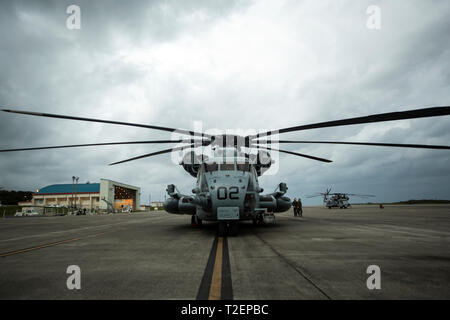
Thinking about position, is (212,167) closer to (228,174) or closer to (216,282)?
(228,174)

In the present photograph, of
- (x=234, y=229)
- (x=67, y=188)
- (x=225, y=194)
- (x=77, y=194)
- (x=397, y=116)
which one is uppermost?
(x=397, y=116)

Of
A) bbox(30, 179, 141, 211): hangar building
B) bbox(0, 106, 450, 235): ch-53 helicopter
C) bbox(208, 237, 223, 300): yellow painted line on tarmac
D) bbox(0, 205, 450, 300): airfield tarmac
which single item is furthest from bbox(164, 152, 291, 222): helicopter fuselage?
bbox(30, 179, 141, 211): hangar building

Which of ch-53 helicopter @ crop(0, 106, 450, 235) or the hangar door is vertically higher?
ch-53 helicopter @ crop(0, 106, 450, 235)

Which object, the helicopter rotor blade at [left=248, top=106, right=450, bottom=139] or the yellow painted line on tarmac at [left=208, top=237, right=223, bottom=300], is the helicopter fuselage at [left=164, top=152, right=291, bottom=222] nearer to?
the yellow painted line on tarmac at [left=208, top=237, right=223, bottom=300]

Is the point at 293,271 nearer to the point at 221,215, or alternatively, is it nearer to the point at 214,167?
the point at 221,215

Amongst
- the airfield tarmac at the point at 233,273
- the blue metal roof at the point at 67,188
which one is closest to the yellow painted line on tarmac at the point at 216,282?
the airfield tarmac at the point at 233,273

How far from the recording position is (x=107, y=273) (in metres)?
3.95

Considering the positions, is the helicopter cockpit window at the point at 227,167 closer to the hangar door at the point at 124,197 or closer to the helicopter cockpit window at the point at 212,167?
the helicopter cockpit window at the point at 212,167

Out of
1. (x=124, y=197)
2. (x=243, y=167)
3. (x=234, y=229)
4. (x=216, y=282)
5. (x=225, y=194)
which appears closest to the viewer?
(x=216, y=282)

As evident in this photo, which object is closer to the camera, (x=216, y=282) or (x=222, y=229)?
(x=216, y=282)

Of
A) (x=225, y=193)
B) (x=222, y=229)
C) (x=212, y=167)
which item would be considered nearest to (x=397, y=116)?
(x=225, y=193)
